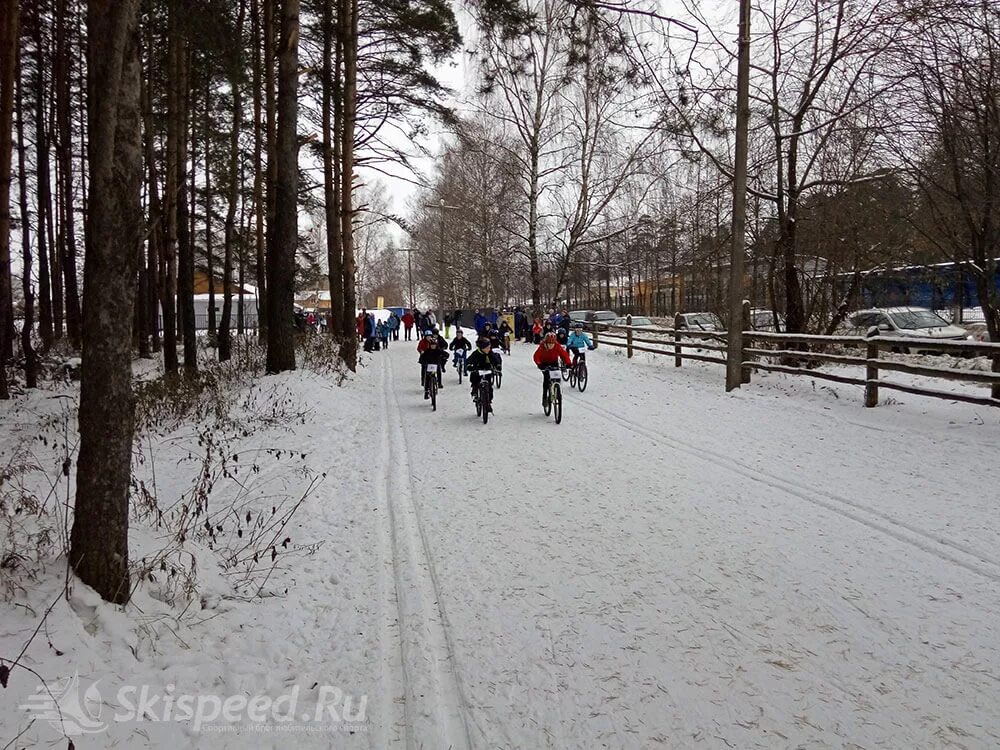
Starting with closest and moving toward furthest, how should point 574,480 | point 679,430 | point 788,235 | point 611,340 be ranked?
1. point 574,480
2. point 679,430
3. point 788,235
4. point 611,340

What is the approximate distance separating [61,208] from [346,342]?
11.3m

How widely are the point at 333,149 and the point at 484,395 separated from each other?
10.3 metres

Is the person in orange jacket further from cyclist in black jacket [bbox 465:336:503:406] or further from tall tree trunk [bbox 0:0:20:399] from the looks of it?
tall tree trunk [bbox 0:0:20:399]

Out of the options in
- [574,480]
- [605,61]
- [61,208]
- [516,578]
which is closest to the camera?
[516,578]

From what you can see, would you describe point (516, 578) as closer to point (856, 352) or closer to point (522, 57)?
point (522, 57)

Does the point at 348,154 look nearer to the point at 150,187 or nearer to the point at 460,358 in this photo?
the point at 150,187

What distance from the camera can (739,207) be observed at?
511 inches

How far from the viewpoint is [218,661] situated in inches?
130

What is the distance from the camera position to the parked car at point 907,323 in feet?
57.0

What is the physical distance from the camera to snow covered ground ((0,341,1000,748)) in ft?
9.39

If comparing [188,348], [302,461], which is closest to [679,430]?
[302,461]

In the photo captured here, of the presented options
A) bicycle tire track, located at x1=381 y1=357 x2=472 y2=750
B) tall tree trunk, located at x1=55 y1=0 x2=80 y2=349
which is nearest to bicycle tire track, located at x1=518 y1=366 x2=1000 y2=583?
bicycle tire track, located at x1=381 y1=357 x2=472 y2=750

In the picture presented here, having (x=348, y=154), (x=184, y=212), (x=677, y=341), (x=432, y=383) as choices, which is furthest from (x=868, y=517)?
(x=184, y=212)

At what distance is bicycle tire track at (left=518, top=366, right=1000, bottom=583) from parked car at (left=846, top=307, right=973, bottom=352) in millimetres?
12451
